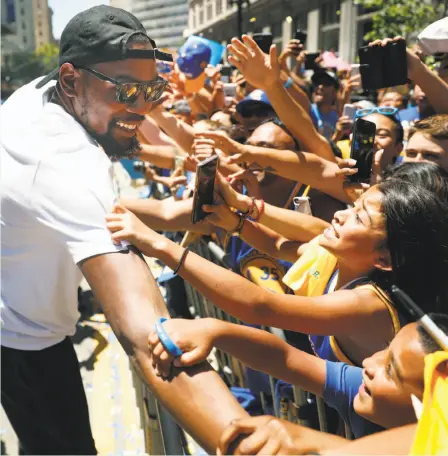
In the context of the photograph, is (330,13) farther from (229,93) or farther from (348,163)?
(348,163)

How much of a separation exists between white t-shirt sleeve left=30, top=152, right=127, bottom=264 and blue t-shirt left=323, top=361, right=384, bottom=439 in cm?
81

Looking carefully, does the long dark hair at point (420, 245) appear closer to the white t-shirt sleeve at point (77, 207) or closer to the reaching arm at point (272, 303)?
the reaching arm at point (272, 303)

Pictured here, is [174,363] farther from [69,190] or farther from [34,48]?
[34,48]

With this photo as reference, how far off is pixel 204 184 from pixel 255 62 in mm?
1267

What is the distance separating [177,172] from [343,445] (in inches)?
110

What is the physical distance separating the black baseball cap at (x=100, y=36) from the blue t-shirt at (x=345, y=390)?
122cm

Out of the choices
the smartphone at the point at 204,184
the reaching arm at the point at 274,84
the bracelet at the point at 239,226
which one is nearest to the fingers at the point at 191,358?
the smartphone at the point at 204,184

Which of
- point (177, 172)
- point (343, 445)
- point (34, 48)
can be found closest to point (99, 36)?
point (34, 48)

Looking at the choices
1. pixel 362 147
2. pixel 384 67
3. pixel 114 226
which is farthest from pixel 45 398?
pixel 384 67

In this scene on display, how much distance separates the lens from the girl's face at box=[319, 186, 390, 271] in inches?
73.9

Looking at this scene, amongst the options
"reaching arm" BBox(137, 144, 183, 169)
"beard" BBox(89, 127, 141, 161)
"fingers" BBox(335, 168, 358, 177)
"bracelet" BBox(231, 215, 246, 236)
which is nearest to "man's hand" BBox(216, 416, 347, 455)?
"beard" BBox(89, 127, 141, 161)

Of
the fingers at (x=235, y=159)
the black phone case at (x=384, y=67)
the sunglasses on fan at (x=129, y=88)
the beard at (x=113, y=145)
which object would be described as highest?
the sunglasses on fan at (x=129, y=88)

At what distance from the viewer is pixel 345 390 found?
1.62m

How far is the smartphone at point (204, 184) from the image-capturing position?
6.00 feet
